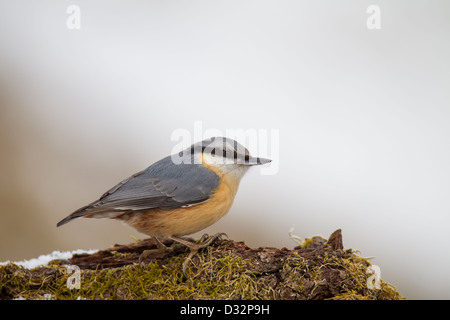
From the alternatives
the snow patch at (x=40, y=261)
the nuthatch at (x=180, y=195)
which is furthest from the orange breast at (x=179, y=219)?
the snow patch at (x=40, y=261)

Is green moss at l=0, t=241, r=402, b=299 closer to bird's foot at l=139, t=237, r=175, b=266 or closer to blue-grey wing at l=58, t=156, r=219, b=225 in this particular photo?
bird's foot at l=139, t=237, r=175, b=266

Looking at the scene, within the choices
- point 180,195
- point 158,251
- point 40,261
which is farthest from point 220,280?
point 40,261

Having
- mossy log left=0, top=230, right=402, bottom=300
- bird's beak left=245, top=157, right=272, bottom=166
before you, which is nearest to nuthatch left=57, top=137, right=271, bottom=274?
bird's beak left=245, top=157, right=272, bottom=166

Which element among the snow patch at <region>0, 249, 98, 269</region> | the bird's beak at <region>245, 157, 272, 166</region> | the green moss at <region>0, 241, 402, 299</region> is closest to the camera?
the green moss at <region>0, 241, 402, 299</region>

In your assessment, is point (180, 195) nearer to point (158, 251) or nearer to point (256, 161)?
point (158, 251)

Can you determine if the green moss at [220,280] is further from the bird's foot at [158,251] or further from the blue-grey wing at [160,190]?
the blue-grey wing at [160,190]
